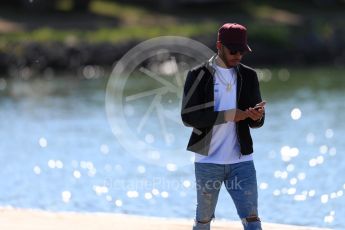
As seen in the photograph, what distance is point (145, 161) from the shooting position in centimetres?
1742

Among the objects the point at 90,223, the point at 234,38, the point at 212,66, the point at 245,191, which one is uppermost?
the point at 234,38

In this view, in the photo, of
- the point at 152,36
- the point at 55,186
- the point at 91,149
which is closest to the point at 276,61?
the point at 152,36

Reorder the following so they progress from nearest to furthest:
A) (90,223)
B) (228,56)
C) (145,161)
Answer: (228,56)
(90,223)
(145,161)

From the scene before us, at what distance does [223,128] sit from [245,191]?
1.61 ft

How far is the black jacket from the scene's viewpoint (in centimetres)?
756

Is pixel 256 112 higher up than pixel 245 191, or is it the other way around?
pixel 256 112

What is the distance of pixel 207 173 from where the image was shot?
25.2 ft

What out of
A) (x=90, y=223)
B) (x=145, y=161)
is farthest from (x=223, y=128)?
(x=145, y=161)

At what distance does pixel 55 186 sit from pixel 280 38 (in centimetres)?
3026

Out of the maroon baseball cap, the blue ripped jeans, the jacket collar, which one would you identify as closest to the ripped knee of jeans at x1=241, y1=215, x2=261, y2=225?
the blue ripped jeans

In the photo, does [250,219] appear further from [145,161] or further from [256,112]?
[145,161]

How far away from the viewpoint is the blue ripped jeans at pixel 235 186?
25.1 feet

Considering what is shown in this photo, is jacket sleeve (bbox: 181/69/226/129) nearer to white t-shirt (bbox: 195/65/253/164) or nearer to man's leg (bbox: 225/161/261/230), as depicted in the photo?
white t-shirt (bbox: 195/65/253/164)

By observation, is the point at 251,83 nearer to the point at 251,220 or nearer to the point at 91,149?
the point at 251,220
